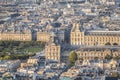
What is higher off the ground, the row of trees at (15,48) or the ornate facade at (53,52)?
the ornate facade at (53,52)

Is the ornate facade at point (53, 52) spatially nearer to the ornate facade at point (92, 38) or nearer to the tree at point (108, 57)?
the tree at point (108, 57)

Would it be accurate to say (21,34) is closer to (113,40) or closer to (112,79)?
(113,40)

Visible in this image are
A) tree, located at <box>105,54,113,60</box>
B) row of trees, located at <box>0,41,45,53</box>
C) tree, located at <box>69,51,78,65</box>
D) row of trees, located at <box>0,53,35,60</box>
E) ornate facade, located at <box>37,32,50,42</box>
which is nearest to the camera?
tree, located at <box>69,51,78,65</box>

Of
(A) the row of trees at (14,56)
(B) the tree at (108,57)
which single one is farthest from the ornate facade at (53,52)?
(B) the tree at (108,57)

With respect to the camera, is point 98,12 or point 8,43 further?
point 98,12

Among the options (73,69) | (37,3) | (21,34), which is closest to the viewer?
(73,69)

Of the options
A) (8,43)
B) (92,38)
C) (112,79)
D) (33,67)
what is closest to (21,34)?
(8,43)

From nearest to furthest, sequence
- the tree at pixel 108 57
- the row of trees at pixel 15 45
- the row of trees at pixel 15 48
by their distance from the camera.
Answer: the tree at pixel 108 57 → the row of trees at pixel 15 48 → the row of trees at pixel 15 45

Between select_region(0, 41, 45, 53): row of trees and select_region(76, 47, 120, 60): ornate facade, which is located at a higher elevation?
select_region(76, 47, 120, 60): ornate facade

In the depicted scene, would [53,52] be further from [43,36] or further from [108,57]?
[43,36]

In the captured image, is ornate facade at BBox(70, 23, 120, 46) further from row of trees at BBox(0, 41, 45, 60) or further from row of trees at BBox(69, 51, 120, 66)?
row of trees at BBox(69, 51, 120, 66)

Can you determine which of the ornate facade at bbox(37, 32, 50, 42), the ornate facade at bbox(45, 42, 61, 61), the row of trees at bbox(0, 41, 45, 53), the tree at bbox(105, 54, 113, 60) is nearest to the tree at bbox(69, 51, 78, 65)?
the ornate facade at bbox(45, 42, 61, 61)
